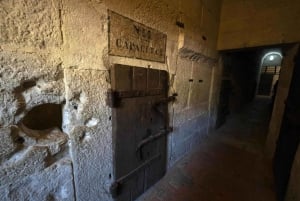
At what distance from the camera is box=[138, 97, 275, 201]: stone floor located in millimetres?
1447

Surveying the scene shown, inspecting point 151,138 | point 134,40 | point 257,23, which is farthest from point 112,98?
point 257,23

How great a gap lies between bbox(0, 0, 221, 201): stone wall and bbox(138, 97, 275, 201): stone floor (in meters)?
0.78

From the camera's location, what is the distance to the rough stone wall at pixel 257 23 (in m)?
1.89

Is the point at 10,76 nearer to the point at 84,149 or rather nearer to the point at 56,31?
the point at 56,31

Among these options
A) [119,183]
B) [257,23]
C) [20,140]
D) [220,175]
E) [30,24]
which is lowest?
[220,175]

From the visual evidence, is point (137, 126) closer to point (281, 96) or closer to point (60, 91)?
point (60, 91)

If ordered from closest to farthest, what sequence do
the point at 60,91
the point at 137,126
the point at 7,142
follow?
the point at 7,142 < the point at 60,91 < the point at 137,126

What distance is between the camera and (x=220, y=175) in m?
1.75

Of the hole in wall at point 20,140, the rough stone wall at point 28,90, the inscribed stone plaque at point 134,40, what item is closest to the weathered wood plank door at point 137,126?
the inscribed stone plaque at point 134,40

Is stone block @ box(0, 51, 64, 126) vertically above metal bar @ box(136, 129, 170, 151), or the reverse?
stone block @ box(0, 51, 64, 126)

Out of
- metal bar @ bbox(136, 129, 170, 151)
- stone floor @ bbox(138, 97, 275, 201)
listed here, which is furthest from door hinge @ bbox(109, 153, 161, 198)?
stone floor @ bbox(138, 97, 275, 201)

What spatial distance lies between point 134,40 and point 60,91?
651 mm

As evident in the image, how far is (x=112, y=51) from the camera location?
97 centimetres

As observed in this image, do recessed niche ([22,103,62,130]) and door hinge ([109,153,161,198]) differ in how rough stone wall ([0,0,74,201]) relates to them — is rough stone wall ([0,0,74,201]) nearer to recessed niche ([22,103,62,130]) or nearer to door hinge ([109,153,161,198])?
recessed niche ([22,103,62,130])
